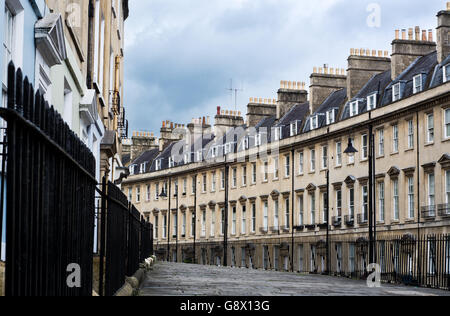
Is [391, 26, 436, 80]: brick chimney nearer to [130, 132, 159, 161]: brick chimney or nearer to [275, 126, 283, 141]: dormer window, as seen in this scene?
[275, 126, 283, 141]: dormer window

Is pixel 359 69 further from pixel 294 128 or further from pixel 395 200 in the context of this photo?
pixel 395 200

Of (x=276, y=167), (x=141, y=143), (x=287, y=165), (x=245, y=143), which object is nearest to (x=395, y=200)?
(x=287, y=165)

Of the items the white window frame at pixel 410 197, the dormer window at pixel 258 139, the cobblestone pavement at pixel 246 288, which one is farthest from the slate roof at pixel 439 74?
the cobblestone pavement at pixel 246 288

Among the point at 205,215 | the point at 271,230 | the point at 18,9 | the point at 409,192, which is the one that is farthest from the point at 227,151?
the point at 18,9

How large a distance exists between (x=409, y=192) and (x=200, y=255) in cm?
3010

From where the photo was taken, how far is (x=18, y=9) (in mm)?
8602

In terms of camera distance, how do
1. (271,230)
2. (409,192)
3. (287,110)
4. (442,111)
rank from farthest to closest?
(287,110)
(271,230)
(409,192)
(442,111)

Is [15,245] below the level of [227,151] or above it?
below

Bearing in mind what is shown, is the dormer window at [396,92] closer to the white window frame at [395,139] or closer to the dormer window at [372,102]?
the dormer window at [372,102]

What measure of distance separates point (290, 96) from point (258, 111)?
180 inches

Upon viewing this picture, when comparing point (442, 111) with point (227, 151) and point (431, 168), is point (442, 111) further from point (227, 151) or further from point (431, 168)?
point (227, 151)

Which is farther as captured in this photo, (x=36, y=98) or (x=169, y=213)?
(x=169, y=213)

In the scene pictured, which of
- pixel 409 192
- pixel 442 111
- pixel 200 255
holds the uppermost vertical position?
pixel 442 111

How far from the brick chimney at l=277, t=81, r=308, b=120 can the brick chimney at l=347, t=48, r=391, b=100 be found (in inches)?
433
